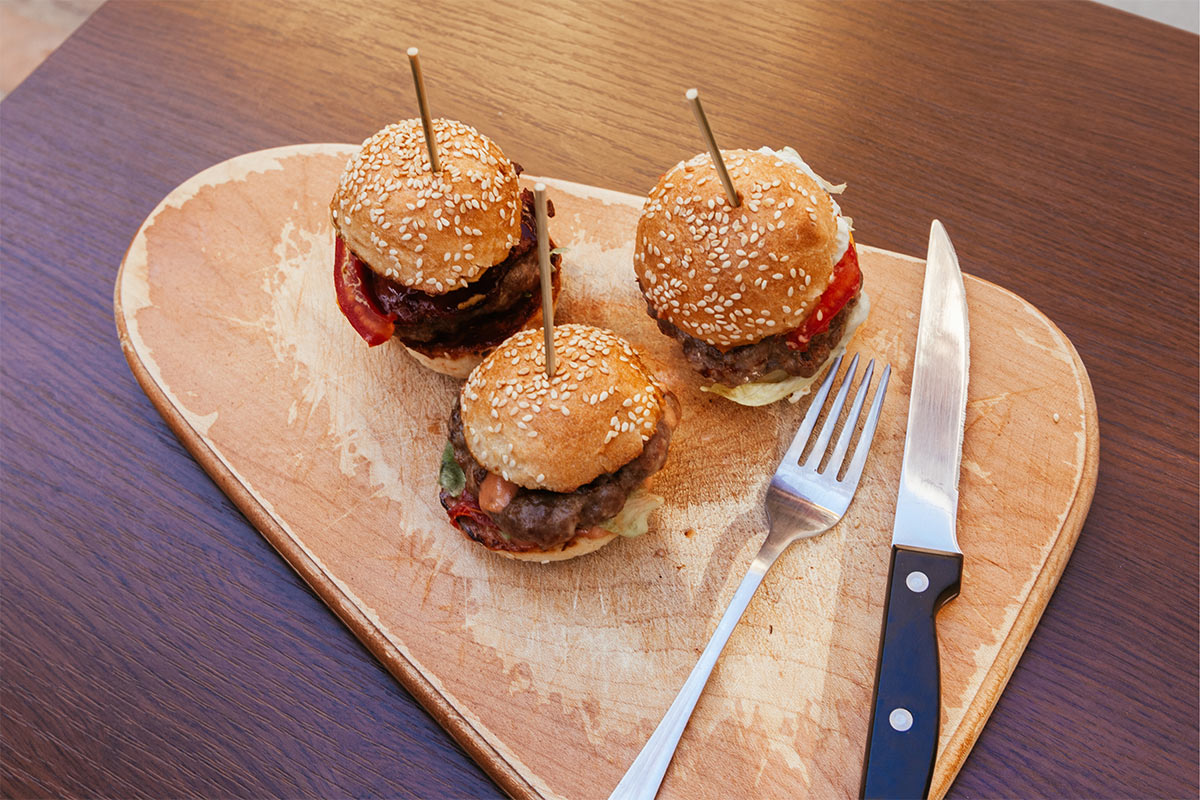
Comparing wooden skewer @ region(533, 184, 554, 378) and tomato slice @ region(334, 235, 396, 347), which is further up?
wooden skewer @ region(533, 184, 554, 378)

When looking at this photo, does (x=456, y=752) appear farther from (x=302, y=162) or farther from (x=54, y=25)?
(x=54, y=25)

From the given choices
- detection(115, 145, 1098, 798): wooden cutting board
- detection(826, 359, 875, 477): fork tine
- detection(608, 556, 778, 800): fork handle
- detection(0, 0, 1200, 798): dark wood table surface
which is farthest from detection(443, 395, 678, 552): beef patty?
detection(0, 0, 1200, 798): dark wood table surface

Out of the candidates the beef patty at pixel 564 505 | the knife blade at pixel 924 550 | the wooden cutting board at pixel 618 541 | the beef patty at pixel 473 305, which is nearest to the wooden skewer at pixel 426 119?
the beef patty at pixel 473 305

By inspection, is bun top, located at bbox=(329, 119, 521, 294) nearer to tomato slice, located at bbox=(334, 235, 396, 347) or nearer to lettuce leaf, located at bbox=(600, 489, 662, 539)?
tomato slice, located at bbox=(334, 235, 396, 347)

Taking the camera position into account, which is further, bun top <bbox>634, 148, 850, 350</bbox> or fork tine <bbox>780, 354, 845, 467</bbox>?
fork tine <bbox>780, 354, 845, 467</bbox>

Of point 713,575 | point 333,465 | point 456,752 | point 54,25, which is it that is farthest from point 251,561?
point 54,25

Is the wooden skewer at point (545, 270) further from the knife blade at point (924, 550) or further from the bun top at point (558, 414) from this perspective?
the knife blade at point (924, 550)
